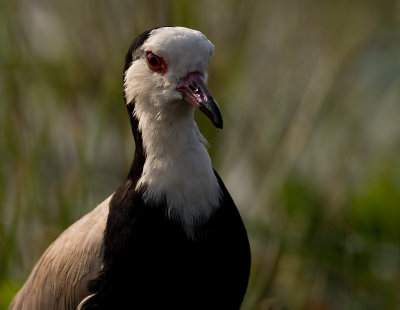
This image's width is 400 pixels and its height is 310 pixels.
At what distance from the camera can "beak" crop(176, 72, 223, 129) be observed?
2762mm

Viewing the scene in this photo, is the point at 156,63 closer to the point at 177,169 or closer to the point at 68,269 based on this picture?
the point at 177,169

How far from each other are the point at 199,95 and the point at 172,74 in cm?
15

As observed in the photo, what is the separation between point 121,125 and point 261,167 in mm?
794

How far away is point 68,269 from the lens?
3.16 meters

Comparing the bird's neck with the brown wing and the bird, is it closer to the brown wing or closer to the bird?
the bird

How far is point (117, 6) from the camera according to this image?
14.9 ft

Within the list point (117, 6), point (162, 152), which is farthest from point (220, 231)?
point (117, 6)

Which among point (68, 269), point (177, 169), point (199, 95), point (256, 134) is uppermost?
point (199, 95)

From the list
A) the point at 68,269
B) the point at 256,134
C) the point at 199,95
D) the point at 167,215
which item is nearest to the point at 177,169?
the point at 167,215

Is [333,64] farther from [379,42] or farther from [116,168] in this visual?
[116,168]

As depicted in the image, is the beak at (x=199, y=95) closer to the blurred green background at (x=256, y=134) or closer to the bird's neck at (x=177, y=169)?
the bird's neck at (x=177, y=169)

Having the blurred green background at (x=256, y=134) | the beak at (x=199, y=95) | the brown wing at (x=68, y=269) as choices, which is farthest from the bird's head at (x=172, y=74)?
the blurred green background at (x=256, y=134)

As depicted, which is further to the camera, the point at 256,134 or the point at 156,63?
the point at 256,134

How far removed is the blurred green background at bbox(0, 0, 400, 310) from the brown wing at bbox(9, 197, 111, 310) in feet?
1.17
